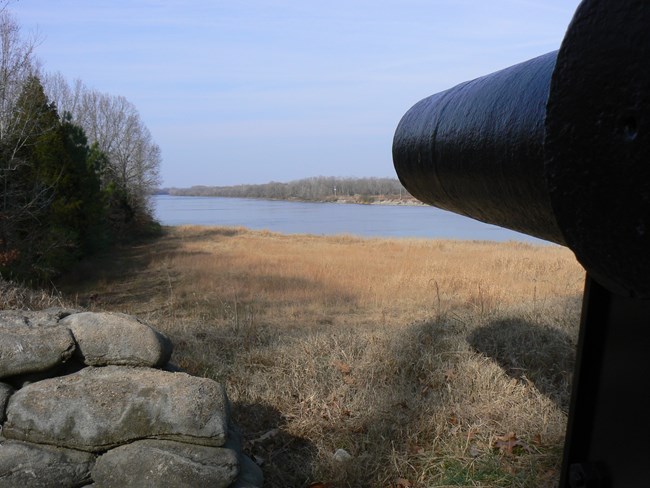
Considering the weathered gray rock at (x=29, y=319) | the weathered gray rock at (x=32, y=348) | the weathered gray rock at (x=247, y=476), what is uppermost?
the weathered gray rock at (x=29, y=319)

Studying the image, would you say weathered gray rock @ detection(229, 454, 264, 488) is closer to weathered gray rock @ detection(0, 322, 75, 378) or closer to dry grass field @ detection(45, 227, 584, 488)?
dry grass field @ detection(45, 227, 584, 488)

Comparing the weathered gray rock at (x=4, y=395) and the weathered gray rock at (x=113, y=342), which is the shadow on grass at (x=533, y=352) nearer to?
the weathered gray rock at (x=113, y=342)

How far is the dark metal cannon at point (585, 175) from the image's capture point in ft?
2.69

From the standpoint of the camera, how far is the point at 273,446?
4.96m

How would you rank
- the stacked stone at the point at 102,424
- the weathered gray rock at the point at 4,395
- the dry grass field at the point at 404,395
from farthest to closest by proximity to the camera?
the dry grass field at the point at 404,395
the weathered gray rock at the point at 4,395
the stacked stone at the point at 102,424

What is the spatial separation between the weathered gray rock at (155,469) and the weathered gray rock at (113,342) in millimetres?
572

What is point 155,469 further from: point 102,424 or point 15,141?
point 15,141

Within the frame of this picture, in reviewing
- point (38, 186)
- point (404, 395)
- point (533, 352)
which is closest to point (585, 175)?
point (404, 395)

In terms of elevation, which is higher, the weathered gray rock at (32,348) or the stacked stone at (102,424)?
the weathered gray rock at (32,348)

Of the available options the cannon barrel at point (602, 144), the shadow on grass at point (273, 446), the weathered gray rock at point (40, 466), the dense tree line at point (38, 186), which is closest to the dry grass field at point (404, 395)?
the shadow on grass at point (273, 446)

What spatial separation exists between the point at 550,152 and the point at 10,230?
1826 cm

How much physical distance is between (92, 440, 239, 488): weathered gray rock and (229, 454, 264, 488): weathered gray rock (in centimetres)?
17

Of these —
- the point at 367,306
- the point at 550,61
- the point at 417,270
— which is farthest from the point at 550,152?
the point at 417,270

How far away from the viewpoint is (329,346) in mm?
6512
